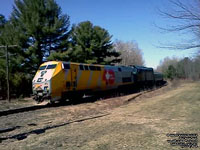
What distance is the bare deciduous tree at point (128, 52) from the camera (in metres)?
70.4

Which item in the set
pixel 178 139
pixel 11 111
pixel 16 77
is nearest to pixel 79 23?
pixel 16 77

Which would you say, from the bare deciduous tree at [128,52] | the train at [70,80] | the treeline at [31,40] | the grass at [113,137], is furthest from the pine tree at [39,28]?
the bare deciduous tree at [128,52]

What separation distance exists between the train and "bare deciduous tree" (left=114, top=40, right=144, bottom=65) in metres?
46.7

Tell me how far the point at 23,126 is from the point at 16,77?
1367cm

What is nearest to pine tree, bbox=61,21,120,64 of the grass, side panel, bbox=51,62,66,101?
side panel, bbox=51,62,66,101

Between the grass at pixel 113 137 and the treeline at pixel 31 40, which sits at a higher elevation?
the treeline at pixel 31 40

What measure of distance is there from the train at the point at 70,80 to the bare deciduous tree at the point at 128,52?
46710 mm

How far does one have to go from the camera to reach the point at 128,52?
71812 mm

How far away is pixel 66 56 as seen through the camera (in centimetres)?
2531

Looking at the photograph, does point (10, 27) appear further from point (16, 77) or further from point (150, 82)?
point (150, 82)

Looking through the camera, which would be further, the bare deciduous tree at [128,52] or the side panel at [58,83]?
the bare deciduous tree at [128,52]

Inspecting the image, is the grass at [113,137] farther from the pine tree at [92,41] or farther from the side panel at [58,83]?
the pine tree at [92,41]

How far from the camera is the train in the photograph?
14805 millimetres

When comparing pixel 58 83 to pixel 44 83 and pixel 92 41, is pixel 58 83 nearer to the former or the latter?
pixel 44 83
